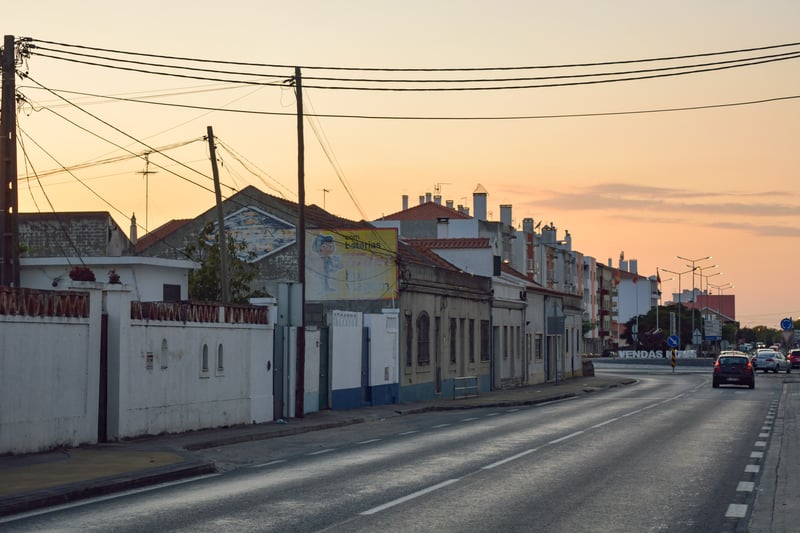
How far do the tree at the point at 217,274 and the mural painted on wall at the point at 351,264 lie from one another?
229cm

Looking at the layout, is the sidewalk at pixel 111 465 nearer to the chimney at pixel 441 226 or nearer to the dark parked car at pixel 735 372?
the dark parked car at pixel 735 372

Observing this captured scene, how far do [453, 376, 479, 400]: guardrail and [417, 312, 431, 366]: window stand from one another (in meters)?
1.75

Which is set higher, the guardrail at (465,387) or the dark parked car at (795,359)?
the dark parked car at (795,359)

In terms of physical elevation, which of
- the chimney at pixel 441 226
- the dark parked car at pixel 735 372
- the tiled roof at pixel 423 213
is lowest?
the dark parked car at pixel 735 372

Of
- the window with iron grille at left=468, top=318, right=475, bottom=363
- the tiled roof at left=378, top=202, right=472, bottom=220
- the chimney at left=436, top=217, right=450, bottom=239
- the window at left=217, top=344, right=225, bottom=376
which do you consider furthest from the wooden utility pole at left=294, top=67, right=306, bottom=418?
the tiled roof at left=378, top=202, right=472, bottom=220

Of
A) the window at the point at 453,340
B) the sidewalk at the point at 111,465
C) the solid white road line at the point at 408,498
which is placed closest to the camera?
the solid white road line at the point at 408,498

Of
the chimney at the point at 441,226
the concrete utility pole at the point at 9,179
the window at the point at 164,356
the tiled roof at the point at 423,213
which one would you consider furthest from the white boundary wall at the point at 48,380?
the tiled roof at the point at 423,213

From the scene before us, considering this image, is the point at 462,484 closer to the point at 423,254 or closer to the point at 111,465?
the point at 111,465

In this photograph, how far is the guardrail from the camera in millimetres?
46750

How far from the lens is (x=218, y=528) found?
12.2 meters

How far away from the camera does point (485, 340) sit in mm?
55406

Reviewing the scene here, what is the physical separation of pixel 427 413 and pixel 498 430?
9.36 meters

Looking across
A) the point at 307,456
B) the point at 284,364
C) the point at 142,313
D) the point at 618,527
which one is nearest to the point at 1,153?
the point at 142,313

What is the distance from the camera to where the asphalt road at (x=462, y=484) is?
12.7m
